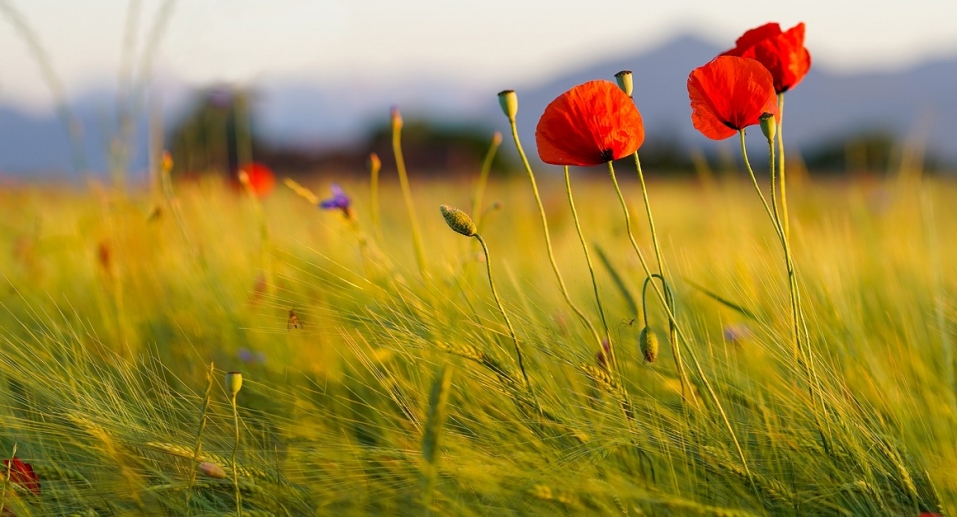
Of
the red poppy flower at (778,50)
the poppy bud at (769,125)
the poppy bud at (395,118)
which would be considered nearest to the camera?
the poppy bud at (769,125)

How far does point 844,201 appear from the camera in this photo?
426 cm

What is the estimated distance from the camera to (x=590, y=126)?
69 cm

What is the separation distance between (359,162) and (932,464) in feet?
27.3

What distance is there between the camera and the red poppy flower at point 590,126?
0.69 metres

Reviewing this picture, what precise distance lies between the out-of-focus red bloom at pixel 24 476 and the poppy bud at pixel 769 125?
2.39 ft

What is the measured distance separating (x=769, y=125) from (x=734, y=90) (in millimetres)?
47

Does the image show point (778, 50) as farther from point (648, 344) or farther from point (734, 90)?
point (648, 344)

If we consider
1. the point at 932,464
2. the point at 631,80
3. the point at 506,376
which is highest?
the point at 631,80

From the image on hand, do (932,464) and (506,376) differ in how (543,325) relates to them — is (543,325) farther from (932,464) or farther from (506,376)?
(932,464)

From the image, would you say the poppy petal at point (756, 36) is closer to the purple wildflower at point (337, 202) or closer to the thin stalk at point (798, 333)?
the thin stalk at point (798, 333)

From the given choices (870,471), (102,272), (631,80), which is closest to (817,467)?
(870,471)

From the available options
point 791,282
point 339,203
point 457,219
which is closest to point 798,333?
point 791,282

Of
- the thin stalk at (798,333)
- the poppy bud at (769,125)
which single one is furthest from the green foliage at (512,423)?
the poppy bud at (769,125)

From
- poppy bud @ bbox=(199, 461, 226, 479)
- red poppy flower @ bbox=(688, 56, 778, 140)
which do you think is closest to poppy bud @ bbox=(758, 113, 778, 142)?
red poppy flower @ bbox=(688, 56, 778, 140)
